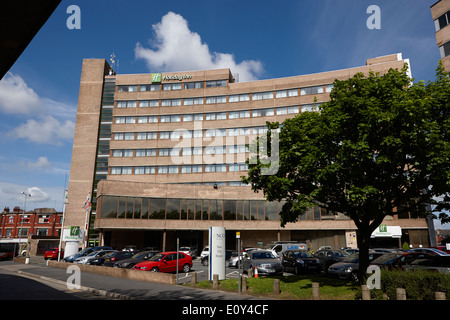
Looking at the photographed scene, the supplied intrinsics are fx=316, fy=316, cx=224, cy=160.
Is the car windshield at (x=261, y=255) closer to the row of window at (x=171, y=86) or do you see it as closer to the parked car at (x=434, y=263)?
the parked car at (x=434, y=263)

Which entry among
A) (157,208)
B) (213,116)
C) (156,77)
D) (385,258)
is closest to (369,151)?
(385,258)

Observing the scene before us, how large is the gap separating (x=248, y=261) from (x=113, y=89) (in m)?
53.6

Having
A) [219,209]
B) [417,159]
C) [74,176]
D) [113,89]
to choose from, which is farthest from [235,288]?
[113,89]

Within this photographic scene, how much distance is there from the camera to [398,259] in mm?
16375

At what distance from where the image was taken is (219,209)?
1781 inches

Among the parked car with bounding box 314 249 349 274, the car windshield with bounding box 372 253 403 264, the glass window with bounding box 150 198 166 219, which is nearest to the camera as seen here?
the car windshield with bounding box 372 253 403 264

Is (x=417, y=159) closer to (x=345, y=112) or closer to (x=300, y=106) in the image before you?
(x=345, y=112)

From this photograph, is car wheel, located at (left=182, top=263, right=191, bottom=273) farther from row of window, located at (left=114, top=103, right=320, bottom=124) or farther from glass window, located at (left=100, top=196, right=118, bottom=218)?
row of window, located at (left=114, top=103, right=320, bottom=124)

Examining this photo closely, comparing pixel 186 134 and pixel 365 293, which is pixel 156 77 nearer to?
pixel 186 134

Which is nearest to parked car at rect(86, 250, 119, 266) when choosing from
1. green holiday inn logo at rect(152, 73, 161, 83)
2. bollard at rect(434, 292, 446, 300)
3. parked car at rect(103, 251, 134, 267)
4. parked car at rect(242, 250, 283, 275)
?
parked car at rect(103, 251, 134, 267)

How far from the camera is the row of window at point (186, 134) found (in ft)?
183

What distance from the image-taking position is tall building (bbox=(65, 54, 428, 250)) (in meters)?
45.5

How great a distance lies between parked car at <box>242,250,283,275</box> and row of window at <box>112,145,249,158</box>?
3417cm

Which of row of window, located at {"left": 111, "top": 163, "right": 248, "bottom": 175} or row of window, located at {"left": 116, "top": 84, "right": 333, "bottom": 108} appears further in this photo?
row of window, located at {"left": 116, "top": 84, "right": 333, "bottom": 108}
